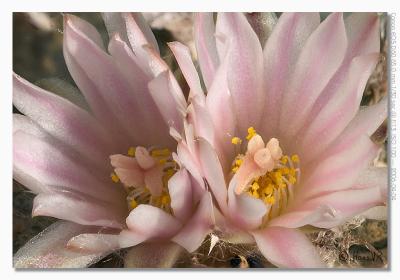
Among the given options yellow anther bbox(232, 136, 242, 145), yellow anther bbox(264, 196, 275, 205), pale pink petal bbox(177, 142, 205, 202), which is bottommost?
yellow anther bbox(264, 196, 275, 205)

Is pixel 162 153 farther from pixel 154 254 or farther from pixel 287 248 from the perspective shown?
pixel 287 248

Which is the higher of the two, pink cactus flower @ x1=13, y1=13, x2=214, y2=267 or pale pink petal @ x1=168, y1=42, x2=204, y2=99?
pale pink petal @ x1=168, y1=42, x2=204, y2=99

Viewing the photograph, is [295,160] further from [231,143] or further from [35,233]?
[35,233]

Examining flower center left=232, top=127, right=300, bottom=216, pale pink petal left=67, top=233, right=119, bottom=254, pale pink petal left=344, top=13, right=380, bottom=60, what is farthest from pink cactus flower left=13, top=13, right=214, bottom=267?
pale pink petal left=344, top=13, right=380, bottom=60

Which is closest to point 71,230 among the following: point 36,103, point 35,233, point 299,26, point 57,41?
point 35,233

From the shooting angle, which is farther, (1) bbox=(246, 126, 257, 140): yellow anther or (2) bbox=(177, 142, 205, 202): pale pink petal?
(1) bbox=(246, 126, 257, 140): yellow anther

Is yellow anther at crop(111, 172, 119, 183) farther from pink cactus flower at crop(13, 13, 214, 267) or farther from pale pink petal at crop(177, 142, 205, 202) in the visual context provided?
pale pink petal at crop(177, 142, 205, 202)
